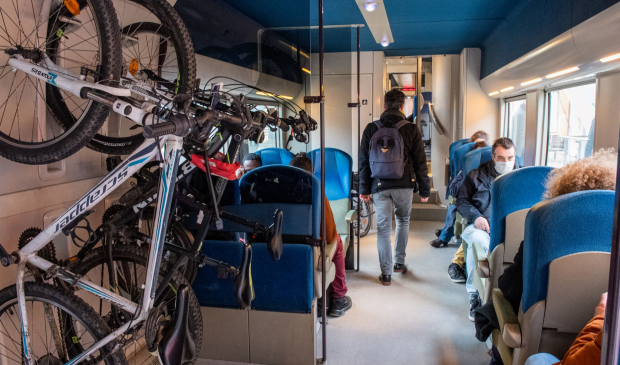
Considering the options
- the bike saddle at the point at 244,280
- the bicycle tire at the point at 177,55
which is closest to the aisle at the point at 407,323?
the bike saddle at the point at 244,280

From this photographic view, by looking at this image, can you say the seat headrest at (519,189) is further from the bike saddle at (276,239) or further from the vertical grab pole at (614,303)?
the vertical grab pole at (614,303)

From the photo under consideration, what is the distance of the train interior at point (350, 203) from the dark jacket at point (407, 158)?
24 centimetres

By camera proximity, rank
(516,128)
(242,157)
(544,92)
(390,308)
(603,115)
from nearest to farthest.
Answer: (242,157)
(603,115)
(390,308)
(544,92)
(516,128)

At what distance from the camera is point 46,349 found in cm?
223

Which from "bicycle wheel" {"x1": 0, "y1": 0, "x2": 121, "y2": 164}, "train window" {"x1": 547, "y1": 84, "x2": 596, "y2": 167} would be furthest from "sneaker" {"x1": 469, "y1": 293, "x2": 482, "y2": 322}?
"bicycle wheel" {"x1": 0, "y1": 0, "x2": 121, "y2": 164}

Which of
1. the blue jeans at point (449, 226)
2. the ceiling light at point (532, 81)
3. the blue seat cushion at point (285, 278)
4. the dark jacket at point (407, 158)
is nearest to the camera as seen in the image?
the blue seat cushion at point (285, 278)

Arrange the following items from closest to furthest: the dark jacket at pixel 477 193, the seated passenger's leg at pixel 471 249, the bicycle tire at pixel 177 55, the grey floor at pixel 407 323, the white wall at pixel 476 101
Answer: the bicycle tire at pixel 177 55 → the grey floor at pixel 407 323 → the seated passenger's leg at pixel 471 249 → the dark jacket at pixel 477 193 → the white wall at pixel 476 101

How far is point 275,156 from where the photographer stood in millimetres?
2809

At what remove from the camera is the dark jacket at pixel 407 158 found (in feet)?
14.1

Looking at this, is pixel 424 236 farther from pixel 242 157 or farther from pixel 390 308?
pixel 242 157

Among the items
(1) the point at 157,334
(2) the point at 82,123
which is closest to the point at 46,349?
(1) the point at 157,334

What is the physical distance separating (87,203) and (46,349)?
0.91 meters

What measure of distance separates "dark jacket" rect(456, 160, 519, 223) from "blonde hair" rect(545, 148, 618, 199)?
6.27 ft

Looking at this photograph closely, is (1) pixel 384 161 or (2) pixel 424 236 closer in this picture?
(1) pixel 384 161
